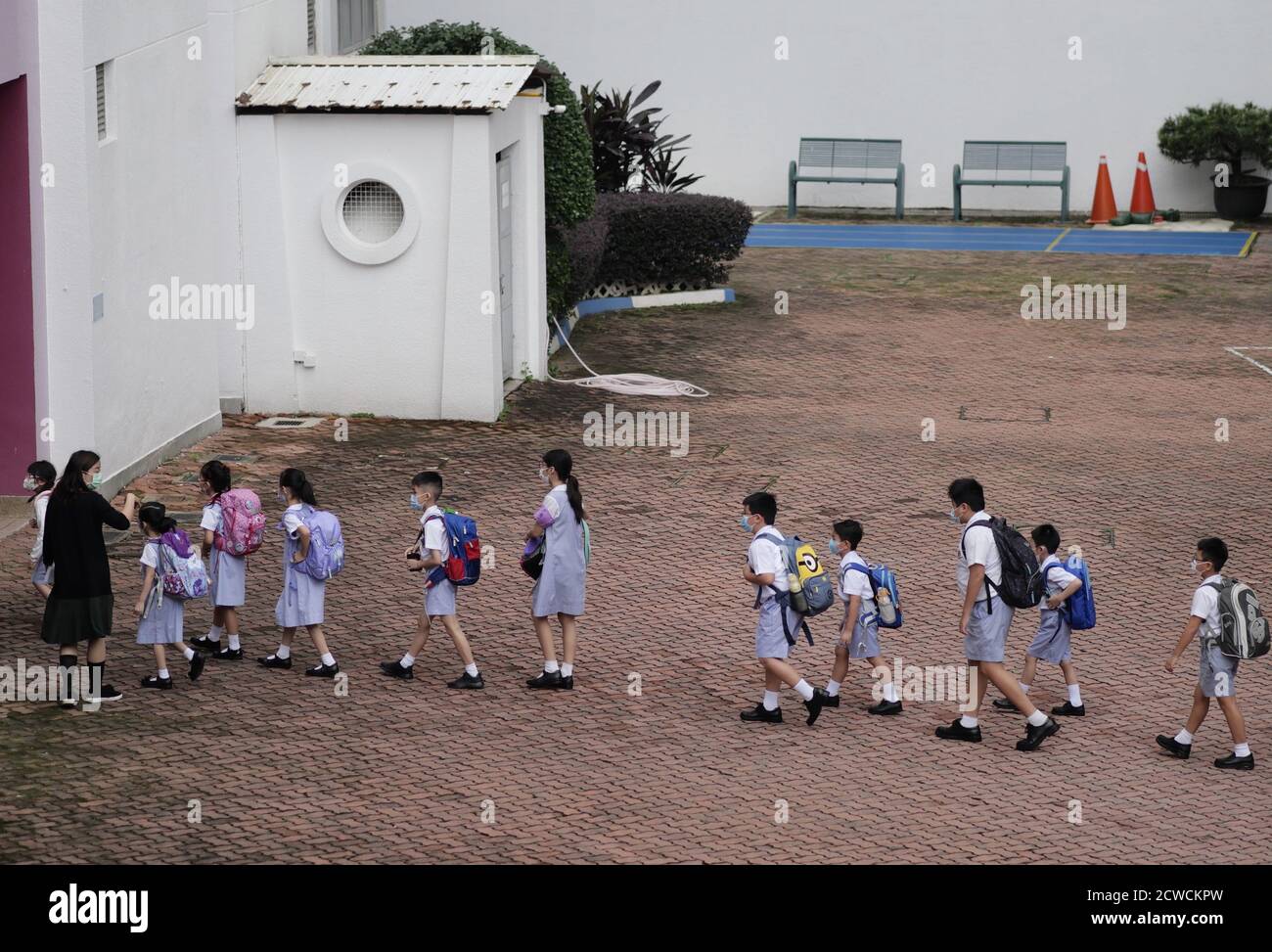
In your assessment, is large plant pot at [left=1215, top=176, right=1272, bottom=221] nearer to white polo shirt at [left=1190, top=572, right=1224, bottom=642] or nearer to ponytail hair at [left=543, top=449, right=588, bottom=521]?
white polo shirt at [left=1190, top=572, right=1224, bottom=642]

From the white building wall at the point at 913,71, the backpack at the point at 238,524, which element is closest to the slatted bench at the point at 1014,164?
the white building wall at the point at 913,71

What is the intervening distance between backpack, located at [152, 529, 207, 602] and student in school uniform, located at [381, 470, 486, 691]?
1211 millimetres

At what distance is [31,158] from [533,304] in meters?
6.37

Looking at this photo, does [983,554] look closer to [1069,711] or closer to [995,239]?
[1069,711]

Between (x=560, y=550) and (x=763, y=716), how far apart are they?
1537mm

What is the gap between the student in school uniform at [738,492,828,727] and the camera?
10375mm

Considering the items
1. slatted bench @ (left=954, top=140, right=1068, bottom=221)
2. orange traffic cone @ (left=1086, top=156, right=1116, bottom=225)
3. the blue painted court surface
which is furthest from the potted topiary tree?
slatted bench @ (left=954, top=140, right=1068, bottom=221)

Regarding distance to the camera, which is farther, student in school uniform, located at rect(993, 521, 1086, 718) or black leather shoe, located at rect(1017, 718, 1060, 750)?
student in school uniform, located at rect(993, 521, 1086, 718)

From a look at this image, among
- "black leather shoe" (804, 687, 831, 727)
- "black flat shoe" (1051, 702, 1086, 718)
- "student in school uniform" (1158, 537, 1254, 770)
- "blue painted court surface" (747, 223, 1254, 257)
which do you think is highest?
"blue painted court surface" (747, 223, 1254, 257)

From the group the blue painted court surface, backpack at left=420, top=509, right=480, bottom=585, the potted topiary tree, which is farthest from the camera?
the potted topiary tree

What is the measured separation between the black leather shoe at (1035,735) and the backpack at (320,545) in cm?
411

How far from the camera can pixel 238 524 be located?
36.0ft

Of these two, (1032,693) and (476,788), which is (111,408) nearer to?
(476,788)

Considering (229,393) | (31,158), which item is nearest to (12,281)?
(31,158)
